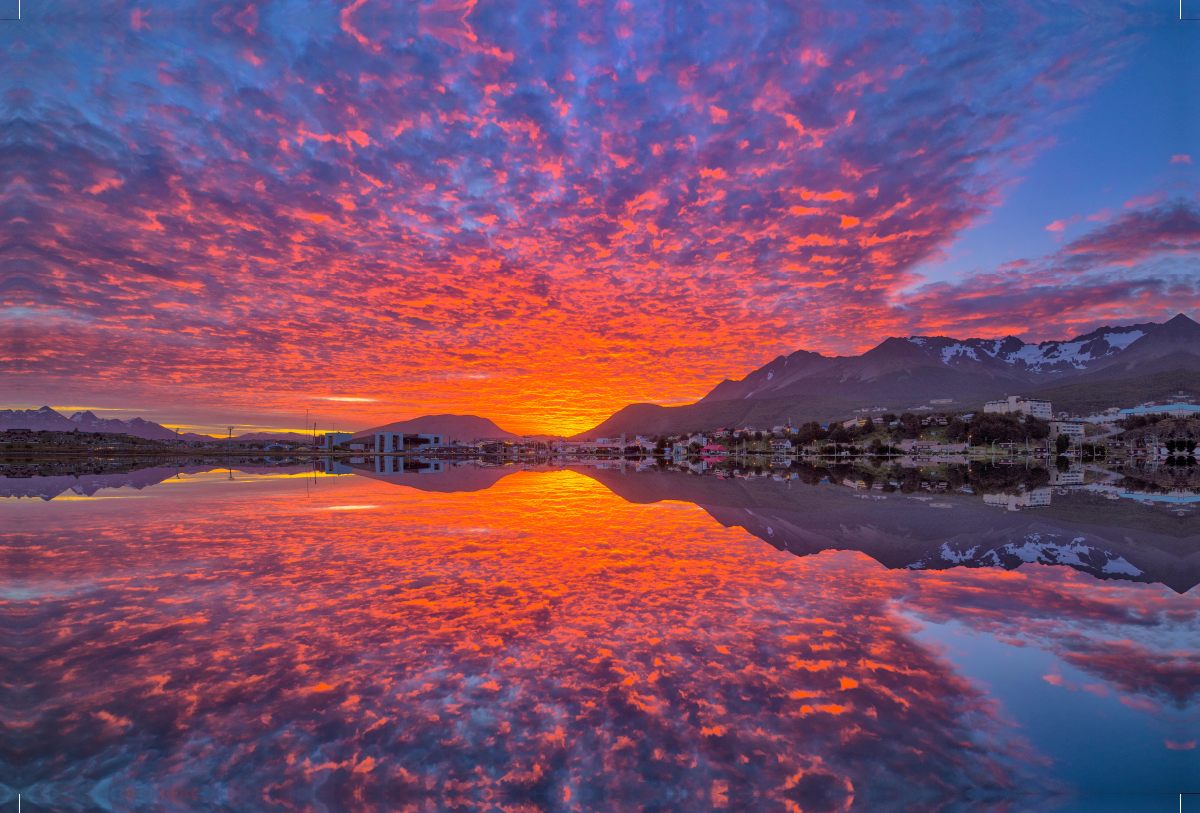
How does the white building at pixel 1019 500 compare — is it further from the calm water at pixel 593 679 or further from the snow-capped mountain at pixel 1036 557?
the calm water at pixel 593 679

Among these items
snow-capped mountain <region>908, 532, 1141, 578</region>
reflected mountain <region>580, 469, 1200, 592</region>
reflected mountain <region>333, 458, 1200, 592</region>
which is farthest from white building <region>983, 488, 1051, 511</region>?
snow-capped mountain <region>908, 532, 1141, 578</region>

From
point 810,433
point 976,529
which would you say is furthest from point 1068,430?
point 976,529

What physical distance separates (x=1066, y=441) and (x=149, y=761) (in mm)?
171591

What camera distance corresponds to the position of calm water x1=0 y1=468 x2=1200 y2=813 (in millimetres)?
4180

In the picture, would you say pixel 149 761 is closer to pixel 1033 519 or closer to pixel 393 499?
pixel 393 499

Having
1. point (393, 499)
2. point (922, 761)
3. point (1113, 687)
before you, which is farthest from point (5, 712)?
point (393, 499)

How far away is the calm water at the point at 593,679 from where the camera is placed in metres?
4.18

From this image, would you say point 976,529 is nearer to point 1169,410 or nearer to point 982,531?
point 982,531

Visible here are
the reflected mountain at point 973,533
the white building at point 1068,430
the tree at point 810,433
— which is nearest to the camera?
the reflected mountain at point 973,533

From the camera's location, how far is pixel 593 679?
5.81 meters

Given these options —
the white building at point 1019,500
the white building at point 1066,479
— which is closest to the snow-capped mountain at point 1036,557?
the white building at point 1019,500

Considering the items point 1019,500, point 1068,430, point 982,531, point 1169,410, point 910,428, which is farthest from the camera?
point 910,428

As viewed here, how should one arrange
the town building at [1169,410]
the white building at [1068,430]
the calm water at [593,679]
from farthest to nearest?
1. the white building at [1068,430]
2. the town building at [1169,410]
3. the calm water at [593,679]

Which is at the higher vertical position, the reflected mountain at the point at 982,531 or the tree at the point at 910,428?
the tree at the point at 910,428
